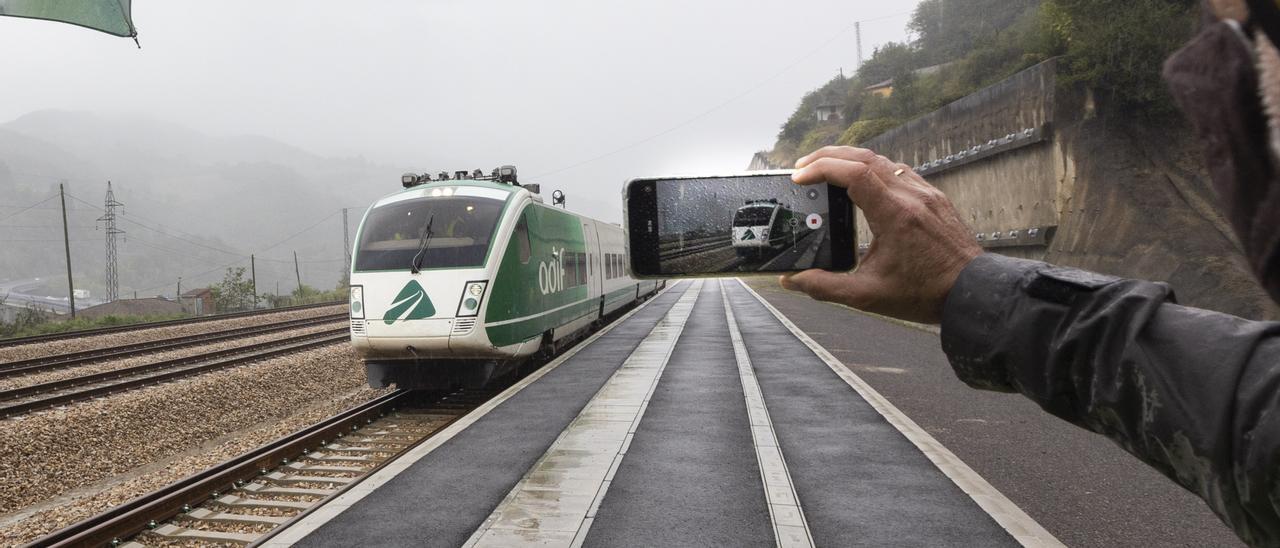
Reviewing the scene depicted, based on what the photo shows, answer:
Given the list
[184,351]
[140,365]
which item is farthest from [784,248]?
[184,351]

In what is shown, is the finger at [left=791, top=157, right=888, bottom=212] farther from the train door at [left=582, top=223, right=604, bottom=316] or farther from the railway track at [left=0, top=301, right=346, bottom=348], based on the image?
the railway track at [left=0, top=301, right=346, bottom=348]

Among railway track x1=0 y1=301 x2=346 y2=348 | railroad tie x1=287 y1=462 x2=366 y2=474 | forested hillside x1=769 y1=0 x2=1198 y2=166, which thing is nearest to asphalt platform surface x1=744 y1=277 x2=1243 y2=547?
forested hillside x1=769 y1=0 x2=1198 y2=166

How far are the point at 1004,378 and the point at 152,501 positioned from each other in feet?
26.3

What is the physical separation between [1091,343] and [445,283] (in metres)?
10.2

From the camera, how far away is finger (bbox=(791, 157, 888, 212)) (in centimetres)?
207

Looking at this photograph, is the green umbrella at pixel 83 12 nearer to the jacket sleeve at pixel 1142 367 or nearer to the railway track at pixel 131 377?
the jacket sleeve at pixel 1142 367

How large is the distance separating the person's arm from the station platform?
4022 millimetres

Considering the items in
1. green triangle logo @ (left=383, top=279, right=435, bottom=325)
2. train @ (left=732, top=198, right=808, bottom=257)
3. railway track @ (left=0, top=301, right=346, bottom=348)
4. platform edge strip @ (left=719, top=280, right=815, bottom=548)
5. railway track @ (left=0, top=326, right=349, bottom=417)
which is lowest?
platform edge strip @ (left=719, top=280, right=815, bottom=548)

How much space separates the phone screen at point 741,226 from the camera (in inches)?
111

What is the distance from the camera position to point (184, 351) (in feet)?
60.3

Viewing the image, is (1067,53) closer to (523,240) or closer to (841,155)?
(523,240)

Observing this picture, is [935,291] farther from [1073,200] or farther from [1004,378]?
[1073,200]

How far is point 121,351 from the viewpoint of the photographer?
59.8 ft

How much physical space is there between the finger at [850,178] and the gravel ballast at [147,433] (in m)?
8.79
